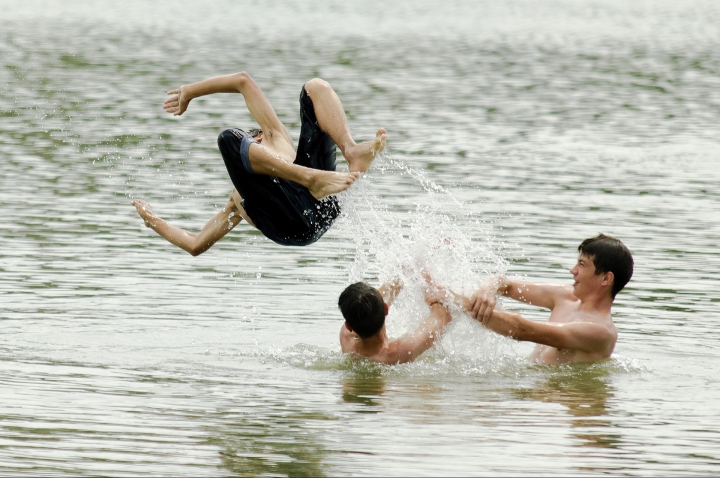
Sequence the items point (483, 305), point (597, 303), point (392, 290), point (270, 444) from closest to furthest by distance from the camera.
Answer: point (270, 444)
point (483, 305)
point (597, 303)
point (392, 290)

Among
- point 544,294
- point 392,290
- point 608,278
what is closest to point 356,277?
point 392,290

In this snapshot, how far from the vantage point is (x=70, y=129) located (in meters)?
24.1

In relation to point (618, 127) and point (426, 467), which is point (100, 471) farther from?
point (618, 127)

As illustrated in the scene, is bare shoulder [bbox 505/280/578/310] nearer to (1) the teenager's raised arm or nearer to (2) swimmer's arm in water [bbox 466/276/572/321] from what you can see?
(2) swimmer's arm in water [bbox 466/276/572/321]

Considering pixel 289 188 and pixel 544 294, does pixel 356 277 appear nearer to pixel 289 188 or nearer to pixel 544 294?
pixel 544 294

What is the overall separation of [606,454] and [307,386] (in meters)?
2.70

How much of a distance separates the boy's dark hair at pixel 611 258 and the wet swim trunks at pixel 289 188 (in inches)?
83.9

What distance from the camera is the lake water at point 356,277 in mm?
8258

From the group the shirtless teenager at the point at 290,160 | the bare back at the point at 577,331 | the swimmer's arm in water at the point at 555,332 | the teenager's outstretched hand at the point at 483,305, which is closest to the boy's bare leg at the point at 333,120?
the shirtless teenager at the point at 290,160

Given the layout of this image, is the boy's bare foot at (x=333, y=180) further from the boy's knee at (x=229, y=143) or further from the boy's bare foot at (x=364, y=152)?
the boy's knee at (x=229, y=143)

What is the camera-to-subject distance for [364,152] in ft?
32.0

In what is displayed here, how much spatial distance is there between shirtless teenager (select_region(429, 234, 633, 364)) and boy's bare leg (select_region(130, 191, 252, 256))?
2.13 m

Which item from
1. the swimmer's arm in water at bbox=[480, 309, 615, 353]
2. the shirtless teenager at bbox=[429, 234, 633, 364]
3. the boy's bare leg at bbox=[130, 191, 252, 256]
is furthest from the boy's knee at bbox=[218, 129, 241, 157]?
the swimmer's arm in water at bbox=[480, 309, 615, 353]

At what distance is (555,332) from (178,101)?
370cm
